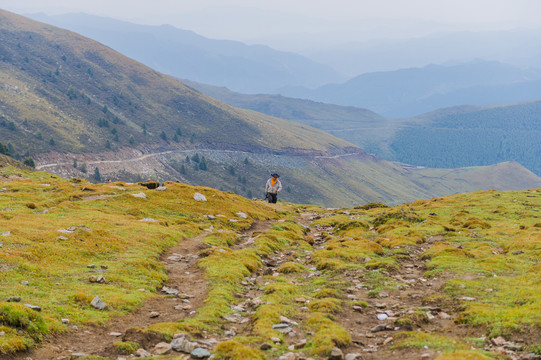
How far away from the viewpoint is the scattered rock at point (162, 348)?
533 inches

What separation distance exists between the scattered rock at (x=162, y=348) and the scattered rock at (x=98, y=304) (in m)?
→ 4.44

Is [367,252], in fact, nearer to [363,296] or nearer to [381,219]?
[363,296]

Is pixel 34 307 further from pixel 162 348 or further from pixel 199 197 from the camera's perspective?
pixel 199 197

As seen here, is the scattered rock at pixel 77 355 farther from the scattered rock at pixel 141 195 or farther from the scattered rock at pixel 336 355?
the scattered rock at pixel 141 195

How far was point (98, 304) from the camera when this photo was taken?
56.5 feet

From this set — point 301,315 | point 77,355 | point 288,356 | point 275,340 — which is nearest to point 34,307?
point 77,355

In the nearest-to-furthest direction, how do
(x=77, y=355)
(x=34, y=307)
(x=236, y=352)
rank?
(x=236, y=352), (x=77, y=355), (x=34, y=307)

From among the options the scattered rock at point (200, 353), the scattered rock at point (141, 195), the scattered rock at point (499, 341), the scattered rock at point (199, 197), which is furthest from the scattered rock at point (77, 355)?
the scattered rock at point (199, 197)

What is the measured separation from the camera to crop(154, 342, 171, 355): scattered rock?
1355 centimetres

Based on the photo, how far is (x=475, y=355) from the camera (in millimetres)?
11336

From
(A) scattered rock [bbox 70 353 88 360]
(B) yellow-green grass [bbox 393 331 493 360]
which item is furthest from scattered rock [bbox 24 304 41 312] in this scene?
(B) yellow-green grass [bbox 393 331 493 360]

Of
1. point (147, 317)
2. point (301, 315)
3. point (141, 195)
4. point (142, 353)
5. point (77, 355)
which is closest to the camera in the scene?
point (77, 355)

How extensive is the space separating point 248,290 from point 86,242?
11.2 metres

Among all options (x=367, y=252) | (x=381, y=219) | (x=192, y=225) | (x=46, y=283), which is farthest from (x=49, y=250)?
(x=381, y=219)
